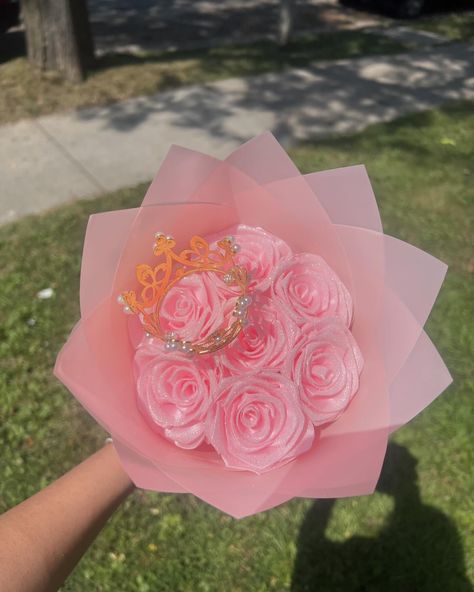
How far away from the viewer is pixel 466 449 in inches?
115

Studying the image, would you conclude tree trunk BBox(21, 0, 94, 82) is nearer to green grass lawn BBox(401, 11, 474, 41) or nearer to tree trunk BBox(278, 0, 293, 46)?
tree trunk BBox(278, 0, 293, 46)

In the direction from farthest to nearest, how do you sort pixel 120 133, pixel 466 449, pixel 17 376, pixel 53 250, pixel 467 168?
pixel 120 133, pixel 467 168, pixel 53 250, pixel 17 376, pixel 466 449

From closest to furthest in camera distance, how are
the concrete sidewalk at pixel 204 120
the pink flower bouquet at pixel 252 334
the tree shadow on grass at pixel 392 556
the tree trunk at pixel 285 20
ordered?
the pink flower bouquet at pixel 252 334 < the tree shadow on grass at pixel 392 556 < the concrete sidewalk at pixel 204 120 < the tree trunk at pixel 285 20

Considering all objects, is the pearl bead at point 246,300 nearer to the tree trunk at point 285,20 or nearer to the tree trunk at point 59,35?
the tree trunk at point 59,35

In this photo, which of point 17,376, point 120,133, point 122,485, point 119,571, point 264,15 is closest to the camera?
point 122,485

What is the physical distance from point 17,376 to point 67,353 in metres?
2.28

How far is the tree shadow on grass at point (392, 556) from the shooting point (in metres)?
2.48

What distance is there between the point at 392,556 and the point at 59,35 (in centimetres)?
553

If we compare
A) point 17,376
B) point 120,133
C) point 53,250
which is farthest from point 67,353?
point 120,133

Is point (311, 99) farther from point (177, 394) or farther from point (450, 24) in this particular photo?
point (177, 394)

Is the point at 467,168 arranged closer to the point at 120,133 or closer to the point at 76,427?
the point at 120,133

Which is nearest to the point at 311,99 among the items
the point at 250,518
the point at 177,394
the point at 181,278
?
the point at 250,518

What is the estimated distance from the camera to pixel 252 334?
1.22 m

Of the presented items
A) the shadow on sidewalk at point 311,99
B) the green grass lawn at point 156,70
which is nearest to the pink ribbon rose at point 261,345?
the shadow on sidewalk at point 311,99
